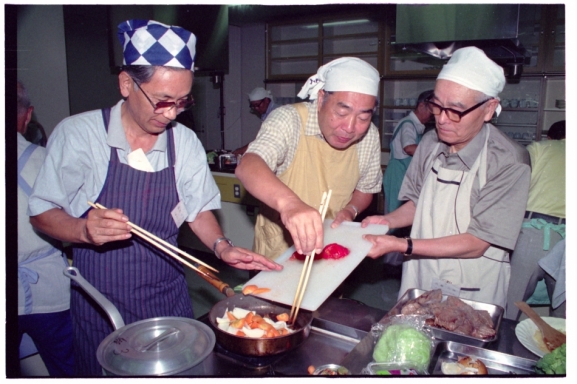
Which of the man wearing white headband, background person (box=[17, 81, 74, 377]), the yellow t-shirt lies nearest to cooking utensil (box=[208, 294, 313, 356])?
the man wearing white headband

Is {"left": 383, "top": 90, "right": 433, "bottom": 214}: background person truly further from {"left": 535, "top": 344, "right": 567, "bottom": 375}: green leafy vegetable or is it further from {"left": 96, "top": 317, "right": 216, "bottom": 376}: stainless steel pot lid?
{"left": 96, "top": 317, "right": 216, "bottom": 376}: stainless steel pot lid

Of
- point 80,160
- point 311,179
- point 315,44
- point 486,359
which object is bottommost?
point 486,359

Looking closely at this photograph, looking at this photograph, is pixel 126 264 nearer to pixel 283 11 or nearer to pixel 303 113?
pixel 303 113

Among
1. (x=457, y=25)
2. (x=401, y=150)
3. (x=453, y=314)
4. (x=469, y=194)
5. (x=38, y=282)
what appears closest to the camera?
(x=453, y=314)

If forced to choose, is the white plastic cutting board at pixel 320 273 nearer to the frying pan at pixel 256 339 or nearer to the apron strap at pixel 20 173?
the frying pan at pixel 256 339

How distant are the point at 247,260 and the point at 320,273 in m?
0.32

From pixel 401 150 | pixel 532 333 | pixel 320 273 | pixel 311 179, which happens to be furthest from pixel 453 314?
pixel 401 150

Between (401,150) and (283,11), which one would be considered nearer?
(401,150)

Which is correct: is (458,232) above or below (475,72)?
below

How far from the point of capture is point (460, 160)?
2.03 meters

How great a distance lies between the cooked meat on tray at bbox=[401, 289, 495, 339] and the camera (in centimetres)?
149

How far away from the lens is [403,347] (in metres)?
1.32

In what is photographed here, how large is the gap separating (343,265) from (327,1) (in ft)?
3.53
